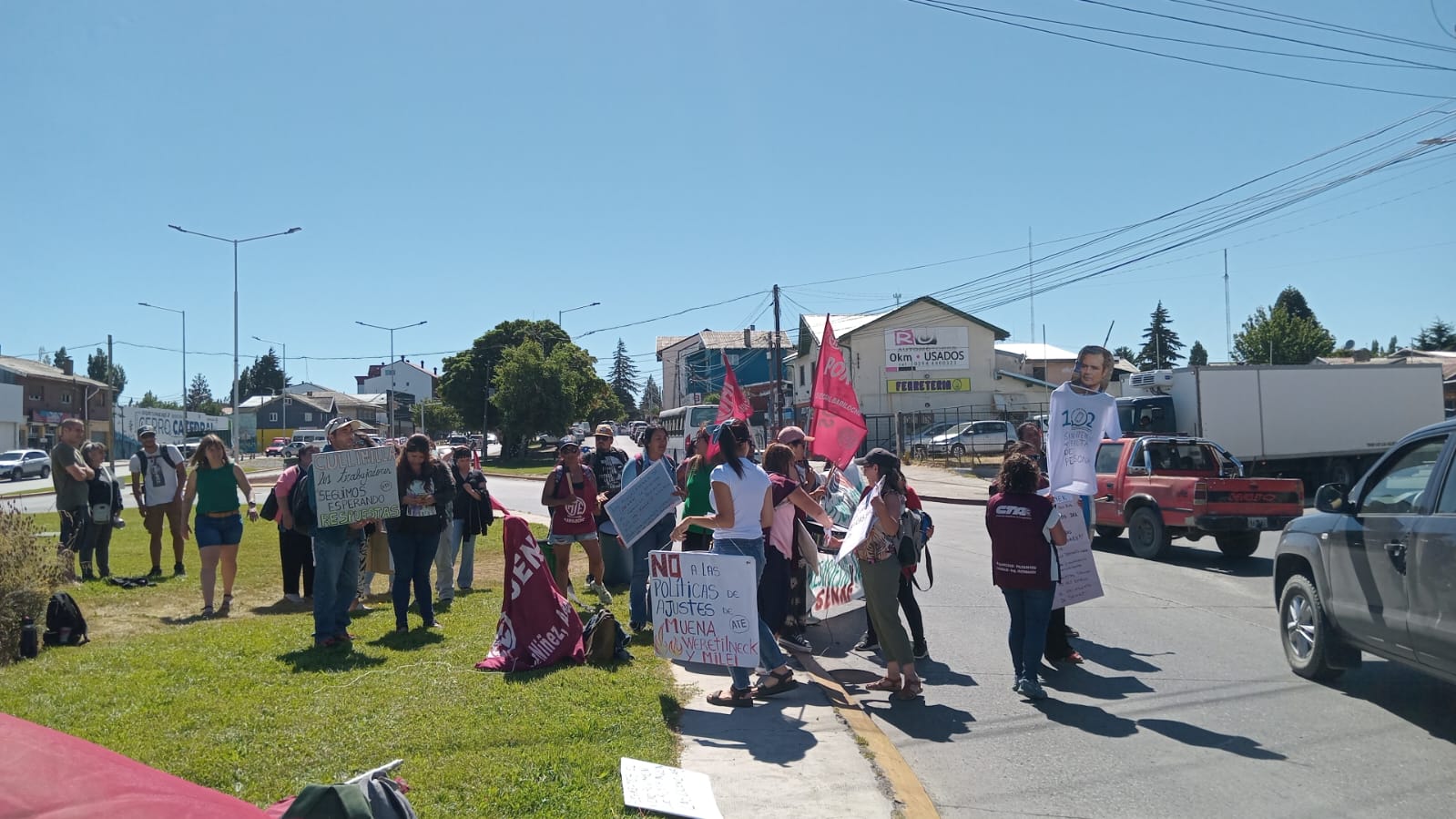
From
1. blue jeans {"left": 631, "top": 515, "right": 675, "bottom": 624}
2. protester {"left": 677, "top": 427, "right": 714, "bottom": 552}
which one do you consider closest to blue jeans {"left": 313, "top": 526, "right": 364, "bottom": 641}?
blue jeans {"left": 631, "top": 515, "right": 675, "bottom": 624}

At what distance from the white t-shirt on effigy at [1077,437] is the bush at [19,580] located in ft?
27.1

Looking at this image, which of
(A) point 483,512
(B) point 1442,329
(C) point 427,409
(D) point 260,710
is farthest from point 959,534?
(B) point 1442,329

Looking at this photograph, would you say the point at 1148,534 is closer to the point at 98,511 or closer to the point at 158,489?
the point at 158,489

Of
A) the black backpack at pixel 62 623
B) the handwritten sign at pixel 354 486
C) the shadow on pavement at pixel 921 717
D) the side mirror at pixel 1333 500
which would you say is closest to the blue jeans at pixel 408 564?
the handwritten sign at pixel 354 486

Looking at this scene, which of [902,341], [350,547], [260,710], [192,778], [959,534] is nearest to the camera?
[192,778]

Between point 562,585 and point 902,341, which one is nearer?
point 562,585

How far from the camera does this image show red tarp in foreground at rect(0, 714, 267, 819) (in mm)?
2037

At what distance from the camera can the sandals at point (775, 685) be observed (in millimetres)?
6823

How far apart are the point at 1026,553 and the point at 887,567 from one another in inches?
37.6

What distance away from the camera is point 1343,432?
2484 centimetres

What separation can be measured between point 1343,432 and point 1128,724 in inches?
896

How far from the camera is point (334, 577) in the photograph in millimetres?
8180

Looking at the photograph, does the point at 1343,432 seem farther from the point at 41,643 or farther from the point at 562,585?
the point at 41,643

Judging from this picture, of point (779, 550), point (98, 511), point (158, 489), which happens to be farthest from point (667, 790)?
point (158, 489)
